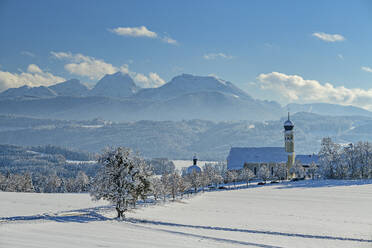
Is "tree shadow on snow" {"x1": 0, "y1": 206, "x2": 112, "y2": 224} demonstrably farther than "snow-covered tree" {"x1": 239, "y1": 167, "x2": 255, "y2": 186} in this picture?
No

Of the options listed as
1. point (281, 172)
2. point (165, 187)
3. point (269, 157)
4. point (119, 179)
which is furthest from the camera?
point (269, 157)

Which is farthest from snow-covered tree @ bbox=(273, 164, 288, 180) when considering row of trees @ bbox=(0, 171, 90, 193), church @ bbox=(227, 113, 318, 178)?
row of trees @ bbox=(0, 171, 90, 193)

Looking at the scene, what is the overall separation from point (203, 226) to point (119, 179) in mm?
11939

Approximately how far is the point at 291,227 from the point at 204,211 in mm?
17364

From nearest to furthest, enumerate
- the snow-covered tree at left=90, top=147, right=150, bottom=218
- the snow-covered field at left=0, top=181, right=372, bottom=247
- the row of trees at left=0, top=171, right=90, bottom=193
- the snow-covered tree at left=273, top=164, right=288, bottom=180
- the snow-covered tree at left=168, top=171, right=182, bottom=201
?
the snow-covered field at left=0, top=181, right=372, bottom=247, the snow-covered tree at left=90, top=147, right=150, bottom=218, the snow-covered tree at left=168, top=171, right=182, bottom=201, the row of trees at left=0, top=171, right=90, bottom=193, the snow-covered tree at left=273, top=164, right=288, bottom=180

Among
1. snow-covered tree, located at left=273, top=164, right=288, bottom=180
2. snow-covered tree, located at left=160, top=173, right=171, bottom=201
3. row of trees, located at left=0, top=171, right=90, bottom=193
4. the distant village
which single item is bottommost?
row of trees, located at left=0, top=171, right=90, bottom=193

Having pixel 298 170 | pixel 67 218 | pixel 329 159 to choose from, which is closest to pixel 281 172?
pixel 298 170

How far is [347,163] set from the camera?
116938 millimetres

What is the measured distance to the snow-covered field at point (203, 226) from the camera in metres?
34.9

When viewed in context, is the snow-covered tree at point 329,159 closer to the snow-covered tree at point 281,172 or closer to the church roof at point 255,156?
the snow-covered tree at point 281,172

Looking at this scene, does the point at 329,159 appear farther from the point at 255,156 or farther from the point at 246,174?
the point at 255,156

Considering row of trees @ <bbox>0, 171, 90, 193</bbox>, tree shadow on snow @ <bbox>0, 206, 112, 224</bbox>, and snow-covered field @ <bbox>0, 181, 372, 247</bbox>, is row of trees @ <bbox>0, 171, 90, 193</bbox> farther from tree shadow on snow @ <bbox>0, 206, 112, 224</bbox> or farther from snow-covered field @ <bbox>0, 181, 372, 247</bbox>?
tree shadow on snow @ <bbox>0, 206, 112, 224</bbox>

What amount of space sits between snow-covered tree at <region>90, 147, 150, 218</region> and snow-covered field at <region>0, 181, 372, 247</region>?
265 cm

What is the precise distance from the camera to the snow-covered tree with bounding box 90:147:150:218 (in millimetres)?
49125
